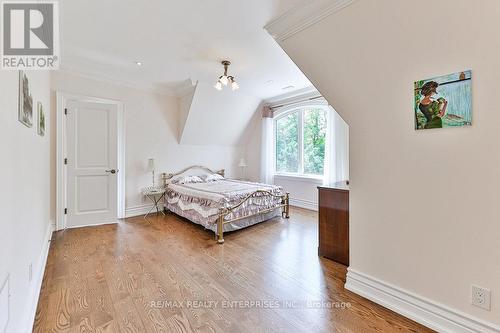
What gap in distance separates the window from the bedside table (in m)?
2.97

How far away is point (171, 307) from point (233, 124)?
14.9 ft

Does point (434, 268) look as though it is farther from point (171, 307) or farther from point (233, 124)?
point (233, 124)

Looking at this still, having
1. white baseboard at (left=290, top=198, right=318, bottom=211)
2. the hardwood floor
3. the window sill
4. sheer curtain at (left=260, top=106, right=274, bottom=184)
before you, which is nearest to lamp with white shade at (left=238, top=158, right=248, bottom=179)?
sheer curtain at (left=260, top=106, right=274, bottom=184)

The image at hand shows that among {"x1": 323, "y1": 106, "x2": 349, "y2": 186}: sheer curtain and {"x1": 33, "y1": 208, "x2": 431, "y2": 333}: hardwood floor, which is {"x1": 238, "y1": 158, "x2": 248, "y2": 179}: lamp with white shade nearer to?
{"x1": 323, "y1": 106, "x2": 349, "y2": 186}: sheer curtain

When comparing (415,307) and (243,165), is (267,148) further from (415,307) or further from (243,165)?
(415,307)

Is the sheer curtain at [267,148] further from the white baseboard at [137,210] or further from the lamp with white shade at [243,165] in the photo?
the white baseboard at [137,210]

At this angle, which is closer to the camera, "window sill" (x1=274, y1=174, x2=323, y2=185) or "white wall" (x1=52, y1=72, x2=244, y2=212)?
"white wall" (x1=52, y1=72, x2=244, y2=212)

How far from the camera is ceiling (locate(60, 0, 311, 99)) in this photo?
2250 millimetres

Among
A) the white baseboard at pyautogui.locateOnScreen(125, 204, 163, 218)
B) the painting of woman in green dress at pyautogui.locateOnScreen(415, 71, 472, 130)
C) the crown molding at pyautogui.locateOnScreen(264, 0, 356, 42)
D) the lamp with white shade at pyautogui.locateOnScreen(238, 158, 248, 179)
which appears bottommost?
the white baseboard at pyautogui.locateOnScreen(125, 204, 163, 218)

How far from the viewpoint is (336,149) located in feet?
15.0

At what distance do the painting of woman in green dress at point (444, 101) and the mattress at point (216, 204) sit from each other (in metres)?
2.58

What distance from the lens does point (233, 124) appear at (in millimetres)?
5836

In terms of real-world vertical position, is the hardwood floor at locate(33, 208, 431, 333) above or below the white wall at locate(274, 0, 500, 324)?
below

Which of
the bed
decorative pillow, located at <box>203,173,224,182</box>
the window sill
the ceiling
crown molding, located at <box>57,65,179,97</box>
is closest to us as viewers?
the ceiling
